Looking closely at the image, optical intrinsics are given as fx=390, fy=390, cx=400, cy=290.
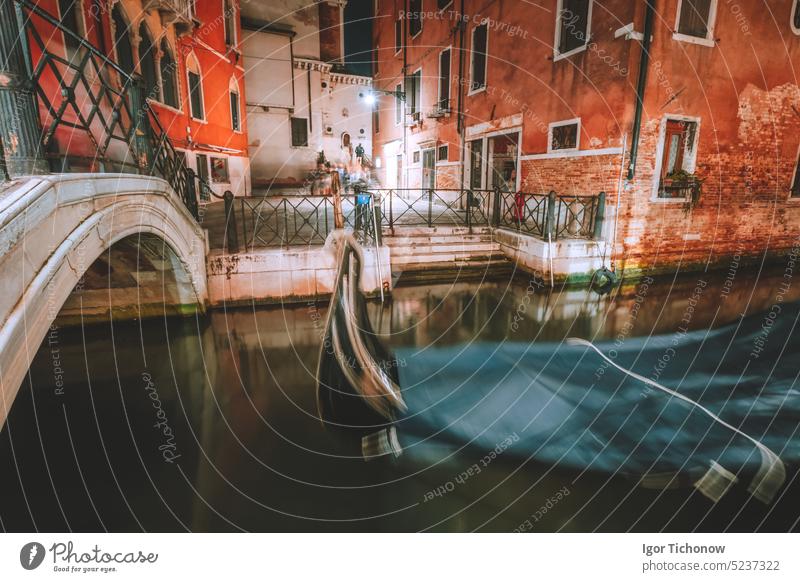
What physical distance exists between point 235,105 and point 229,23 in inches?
84.5

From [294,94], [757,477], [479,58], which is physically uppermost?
[294,94]

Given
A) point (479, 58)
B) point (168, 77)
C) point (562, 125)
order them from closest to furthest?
1. point (562, 125)
2. point (168, 77)
3. point (479, 58)

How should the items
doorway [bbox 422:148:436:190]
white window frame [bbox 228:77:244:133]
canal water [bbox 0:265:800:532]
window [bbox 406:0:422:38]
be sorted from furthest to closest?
1. doorway [bbox 422:148:436:190]
2. window [bbox 406:0:422:38]
3. white window frame [bbox 228:77:244:133]
4. canal water [bbox 0:265:800:532]

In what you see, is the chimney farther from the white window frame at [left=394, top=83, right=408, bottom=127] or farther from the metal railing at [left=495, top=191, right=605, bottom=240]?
the metal railing at [left=495, top=191, right=605, bottom=240]

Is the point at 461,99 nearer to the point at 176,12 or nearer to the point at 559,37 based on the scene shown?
the point at 559,37

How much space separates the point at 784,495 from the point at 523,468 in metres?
1.61

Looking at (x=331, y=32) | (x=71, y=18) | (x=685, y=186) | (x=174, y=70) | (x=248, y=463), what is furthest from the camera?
(x=331, y=32)

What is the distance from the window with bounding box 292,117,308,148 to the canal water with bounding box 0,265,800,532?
12062 mm

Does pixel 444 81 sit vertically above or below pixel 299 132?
above

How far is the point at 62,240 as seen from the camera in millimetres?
2184

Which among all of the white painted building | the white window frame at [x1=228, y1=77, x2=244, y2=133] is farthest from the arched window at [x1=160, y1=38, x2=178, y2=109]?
the white painted building

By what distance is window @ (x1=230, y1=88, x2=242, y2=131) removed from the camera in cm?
1200

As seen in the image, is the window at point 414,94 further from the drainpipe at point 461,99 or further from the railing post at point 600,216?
the railing post at point 600,216

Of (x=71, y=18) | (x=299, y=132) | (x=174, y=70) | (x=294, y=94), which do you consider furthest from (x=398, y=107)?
(x=71, y=18)
